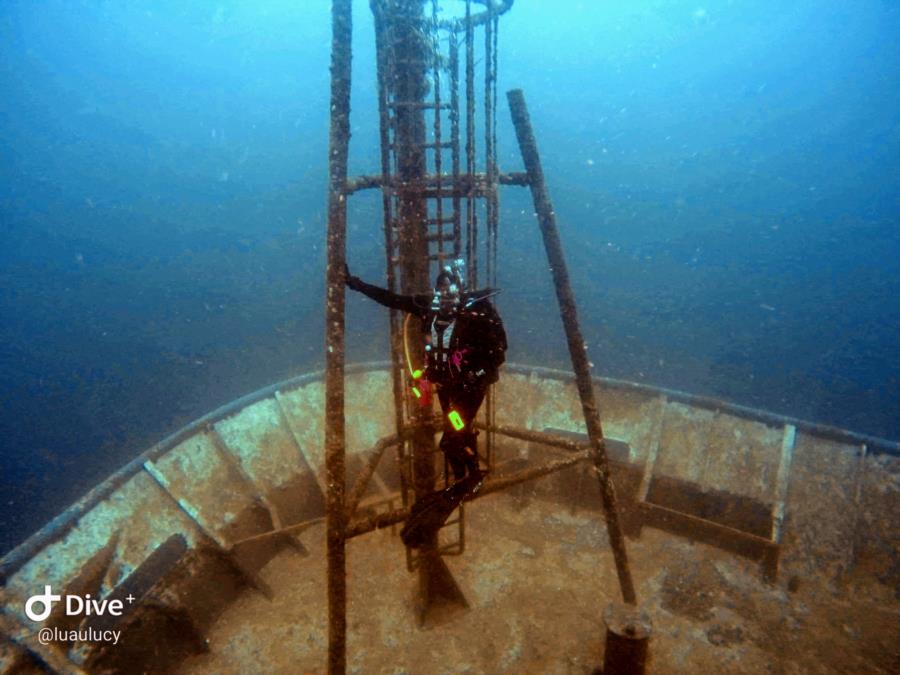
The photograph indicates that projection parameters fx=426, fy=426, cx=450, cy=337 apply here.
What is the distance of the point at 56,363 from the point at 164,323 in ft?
28.7

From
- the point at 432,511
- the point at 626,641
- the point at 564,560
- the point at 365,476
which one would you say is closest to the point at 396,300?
the point at 432,511

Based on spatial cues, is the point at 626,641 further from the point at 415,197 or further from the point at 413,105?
the point at 413,105

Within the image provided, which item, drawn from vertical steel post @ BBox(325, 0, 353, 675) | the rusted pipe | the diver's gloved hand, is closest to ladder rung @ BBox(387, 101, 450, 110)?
vertical steel post @ BBox(325, 0, 353, 675)

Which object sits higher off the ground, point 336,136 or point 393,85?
point 393,85

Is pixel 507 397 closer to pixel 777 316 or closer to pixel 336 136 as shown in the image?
pixel 336 136

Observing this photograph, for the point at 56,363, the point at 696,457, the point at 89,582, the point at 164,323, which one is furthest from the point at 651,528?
the point at 164,323

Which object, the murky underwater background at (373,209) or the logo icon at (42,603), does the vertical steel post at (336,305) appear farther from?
the murky underwater background at (373,209)

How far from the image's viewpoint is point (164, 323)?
40188mm

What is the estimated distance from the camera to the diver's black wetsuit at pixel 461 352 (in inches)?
126

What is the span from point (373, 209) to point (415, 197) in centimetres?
5848

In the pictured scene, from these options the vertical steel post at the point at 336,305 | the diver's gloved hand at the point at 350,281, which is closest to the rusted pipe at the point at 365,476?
the vertical steel post at the point at 336,305

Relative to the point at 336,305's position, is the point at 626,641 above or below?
below

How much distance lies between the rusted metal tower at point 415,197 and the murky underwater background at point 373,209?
89.1 feet

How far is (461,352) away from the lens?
3207 millimetres
